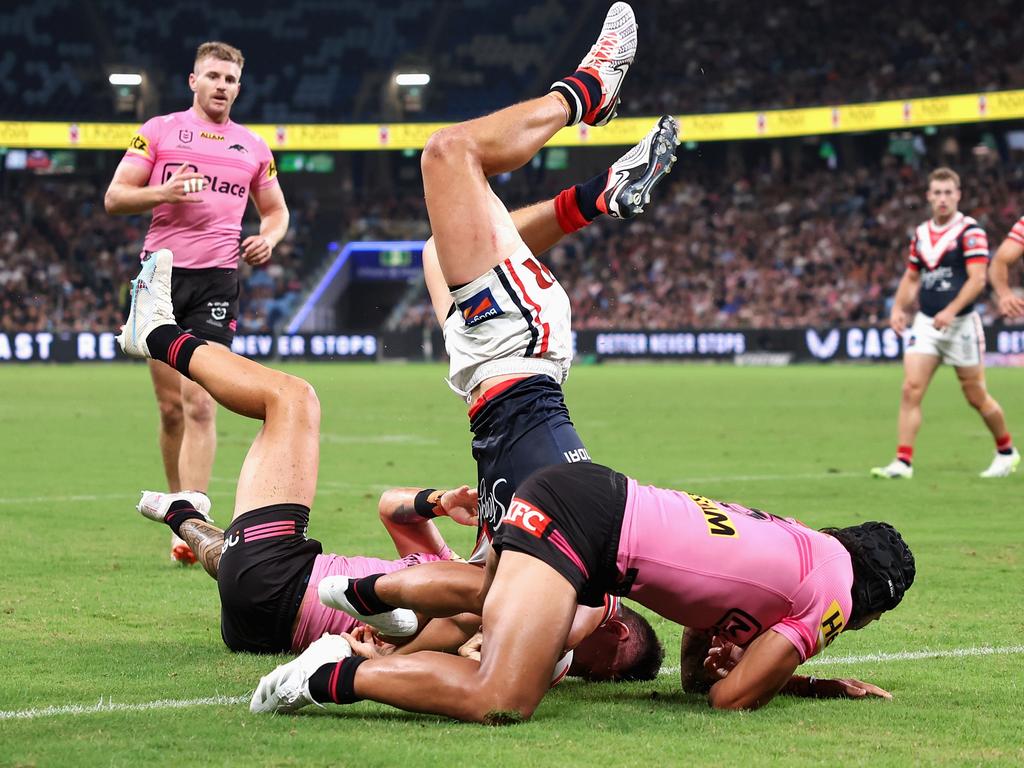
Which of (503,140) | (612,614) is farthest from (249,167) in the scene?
(612,614)

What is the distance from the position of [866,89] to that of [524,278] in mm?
40394

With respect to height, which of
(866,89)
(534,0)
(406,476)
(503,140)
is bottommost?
(406,476)

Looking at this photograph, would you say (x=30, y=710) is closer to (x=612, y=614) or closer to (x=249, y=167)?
(x=612, y=614)

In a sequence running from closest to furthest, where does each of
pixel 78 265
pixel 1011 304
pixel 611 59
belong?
1. pixel 611 59
2. pixel 1011 304
3. pixel 78 265

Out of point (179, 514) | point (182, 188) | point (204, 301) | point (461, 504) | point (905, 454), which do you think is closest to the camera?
point (461, 504)

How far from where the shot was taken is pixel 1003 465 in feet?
40.6

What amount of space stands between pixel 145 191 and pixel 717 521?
4694mm

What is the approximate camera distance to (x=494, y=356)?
5.43 meters

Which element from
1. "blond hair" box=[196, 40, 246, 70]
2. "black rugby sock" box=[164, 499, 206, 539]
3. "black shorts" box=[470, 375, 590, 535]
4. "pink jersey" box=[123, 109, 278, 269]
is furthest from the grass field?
"blond hair" box=[196, 40, 246, 70]

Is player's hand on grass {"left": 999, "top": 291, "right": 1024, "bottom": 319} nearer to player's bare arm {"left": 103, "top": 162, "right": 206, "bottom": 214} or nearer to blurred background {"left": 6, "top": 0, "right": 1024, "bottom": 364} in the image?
player's bare arm {"left": 103, "top": 162, "right": 206, "bottom": 214}

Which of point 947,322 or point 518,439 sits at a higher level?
point 947,322

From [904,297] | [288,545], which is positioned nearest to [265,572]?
[288,545]

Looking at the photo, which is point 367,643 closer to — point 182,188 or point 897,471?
point 182,188

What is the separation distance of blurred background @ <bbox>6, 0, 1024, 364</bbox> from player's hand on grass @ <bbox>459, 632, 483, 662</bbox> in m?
31.6
